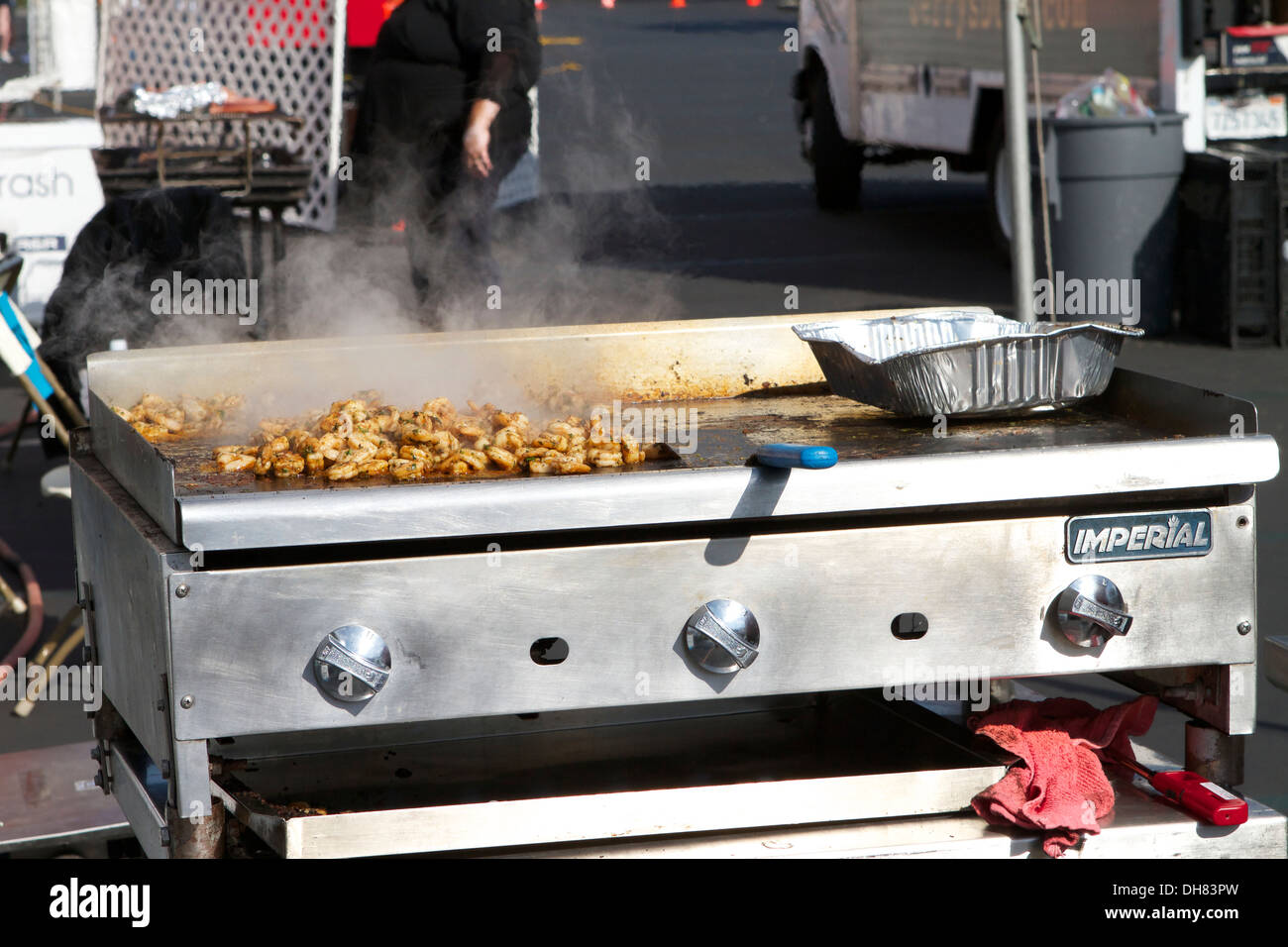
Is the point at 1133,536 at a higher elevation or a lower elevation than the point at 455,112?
lower

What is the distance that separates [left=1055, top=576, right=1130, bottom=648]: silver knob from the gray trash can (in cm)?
632

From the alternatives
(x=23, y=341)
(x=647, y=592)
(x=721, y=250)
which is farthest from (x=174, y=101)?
(x=647, y=592)

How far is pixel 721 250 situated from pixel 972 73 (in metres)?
2.10

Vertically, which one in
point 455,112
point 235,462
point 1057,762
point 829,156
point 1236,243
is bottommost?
point 1057,762

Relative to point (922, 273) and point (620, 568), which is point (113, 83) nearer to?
point (922, 273)

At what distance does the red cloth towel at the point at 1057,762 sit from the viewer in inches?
80.1

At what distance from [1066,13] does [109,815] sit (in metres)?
8.05

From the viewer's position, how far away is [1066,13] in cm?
930

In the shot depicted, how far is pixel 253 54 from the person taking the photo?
9.08 m

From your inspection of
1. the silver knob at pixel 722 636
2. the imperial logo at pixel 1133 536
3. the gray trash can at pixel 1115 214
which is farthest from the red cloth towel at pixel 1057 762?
the gray trash can at pixel 1115 214

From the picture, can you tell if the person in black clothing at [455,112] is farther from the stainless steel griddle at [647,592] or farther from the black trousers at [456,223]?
the stainless steel griddle at [647,592]

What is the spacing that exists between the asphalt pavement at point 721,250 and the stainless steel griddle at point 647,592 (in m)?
1.59

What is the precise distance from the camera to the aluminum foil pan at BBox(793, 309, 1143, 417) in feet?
7.77

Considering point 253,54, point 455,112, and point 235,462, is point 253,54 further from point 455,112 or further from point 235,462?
point 235,462
